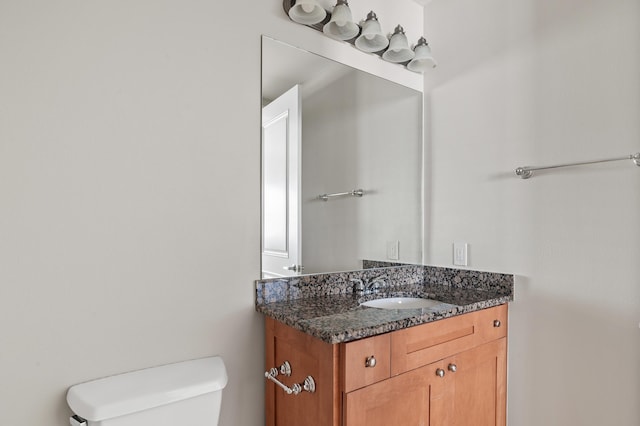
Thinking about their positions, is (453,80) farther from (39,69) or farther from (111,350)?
(111,350)

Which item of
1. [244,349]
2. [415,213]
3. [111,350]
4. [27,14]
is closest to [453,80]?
[415,213]

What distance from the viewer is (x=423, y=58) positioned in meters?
1.98

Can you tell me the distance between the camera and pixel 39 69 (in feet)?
3.71

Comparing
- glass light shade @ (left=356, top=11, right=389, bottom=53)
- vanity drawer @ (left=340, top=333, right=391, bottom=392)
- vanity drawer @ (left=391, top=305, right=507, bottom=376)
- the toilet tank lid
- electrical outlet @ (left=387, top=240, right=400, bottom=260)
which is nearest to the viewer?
the toilet tank lid

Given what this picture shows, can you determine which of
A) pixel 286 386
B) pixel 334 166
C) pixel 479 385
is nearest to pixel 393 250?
pixel 334 166

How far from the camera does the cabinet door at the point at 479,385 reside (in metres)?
1.53

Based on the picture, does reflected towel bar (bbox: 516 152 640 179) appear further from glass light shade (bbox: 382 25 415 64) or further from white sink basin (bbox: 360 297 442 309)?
glass light shade (bbox: 382 25 415 64)

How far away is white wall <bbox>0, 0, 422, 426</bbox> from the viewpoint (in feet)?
3.62

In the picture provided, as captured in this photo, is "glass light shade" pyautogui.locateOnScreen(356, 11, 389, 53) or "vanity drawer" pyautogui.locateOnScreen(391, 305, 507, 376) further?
"glass light shade" pyautogui.locateOnScreen(356, 11, 389, 53)

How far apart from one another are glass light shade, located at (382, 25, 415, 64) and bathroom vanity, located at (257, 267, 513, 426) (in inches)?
48.8

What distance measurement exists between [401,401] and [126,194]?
1210 millimetres

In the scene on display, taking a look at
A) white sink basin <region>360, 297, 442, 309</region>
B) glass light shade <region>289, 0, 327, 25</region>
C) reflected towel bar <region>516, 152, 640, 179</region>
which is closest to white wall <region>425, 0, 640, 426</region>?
reflected towel bar <region>516, 152, 640, 179</region>

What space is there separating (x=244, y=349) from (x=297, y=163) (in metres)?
0.83

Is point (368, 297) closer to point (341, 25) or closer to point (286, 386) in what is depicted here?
point (286, 386)
